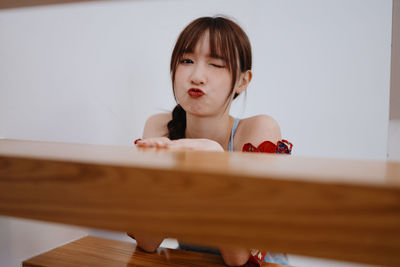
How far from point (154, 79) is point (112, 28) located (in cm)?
27

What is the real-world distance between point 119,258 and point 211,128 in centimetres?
53

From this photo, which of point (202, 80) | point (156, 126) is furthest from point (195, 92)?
point (156, 126)

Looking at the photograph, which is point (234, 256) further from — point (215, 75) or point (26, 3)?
point (26, 3)

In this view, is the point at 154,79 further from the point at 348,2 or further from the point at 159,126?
the point at 348,2

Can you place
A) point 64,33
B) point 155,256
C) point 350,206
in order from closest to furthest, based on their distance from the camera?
point 350,206, point 155,256, point 64,33

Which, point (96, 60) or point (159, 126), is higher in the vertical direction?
point (96, 60)

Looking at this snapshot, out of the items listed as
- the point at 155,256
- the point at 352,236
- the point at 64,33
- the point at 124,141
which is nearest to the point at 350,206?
the point at 352,236

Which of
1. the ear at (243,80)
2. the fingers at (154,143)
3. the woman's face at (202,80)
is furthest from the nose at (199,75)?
the fingers at (154,143)

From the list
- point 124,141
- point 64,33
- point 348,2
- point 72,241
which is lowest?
point 72,241

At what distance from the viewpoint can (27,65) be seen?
3.81 ft

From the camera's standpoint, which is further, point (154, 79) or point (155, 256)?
point (154, 79)

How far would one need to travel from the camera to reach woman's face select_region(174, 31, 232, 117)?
94cm

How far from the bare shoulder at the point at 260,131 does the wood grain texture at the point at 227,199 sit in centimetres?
70

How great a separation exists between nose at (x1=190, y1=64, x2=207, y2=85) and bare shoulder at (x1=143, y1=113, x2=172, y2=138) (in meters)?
0.32
